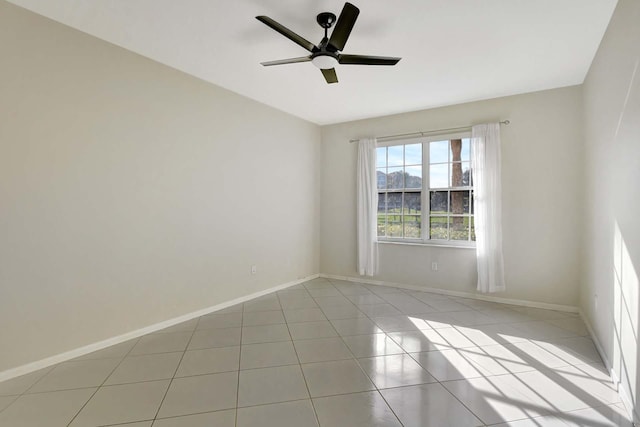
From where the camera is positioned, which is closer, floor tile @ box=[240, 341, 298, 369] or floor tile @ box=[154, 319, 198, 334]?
floor tile @ box=[240, 341, 298, 369]

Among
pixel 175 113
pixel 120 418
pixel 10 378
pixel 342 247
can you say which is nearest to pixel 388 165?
pixel 342 247

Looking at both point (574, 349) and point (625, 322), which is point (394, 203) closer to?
point (574, 349)

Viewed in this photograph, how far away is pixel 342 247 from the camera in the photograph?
18.5 ft

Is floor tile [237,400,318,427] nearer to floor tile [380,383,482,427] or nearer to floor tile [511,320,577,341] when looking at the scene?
floor tile [380,383,482,427]

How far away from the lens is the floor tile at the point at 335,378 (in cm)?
219

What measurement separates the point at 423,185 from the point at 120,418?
452 centimetres

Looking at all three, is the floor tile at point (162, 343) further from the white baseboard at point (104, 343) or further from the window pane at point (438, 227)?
the window pane at point (438, 227)

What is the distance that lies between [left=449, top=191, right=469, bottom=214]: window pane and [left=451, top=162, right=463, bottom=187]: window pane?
14 centimetres

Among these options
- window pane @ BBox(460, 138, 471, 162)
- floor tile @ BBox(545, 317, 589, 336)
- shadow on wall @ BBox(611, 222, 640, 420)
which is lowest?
floor tile @ BBox(545, 317, 589, 336)

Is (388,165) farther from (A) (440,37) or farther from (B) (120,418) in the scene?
(B) (120,418)

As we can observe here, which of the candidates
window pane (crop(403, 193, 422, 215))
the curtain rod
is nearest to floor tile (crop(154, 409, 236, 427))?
window pane (crop(403, 193, 422, 215))

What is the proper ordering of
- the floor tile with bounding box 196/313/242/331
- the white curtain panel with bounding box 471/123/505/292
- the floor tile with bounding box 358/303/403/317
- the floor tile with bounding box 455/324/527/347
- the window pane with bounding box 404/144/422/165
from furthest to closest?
1. the window pane with bounding box 404/144/422/165
2. the white curtain panel with bounding box 471/123/505/292
3. the floor tile with bounding box 358/303/403/317
4. the floor tile with bounding box 196/313/242/331
5. the floor tile with bounding box 455/324/527/347

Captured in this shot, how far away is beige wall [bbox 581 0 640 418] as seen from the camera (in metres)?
1.92

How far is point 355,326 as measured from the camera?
3.40m
